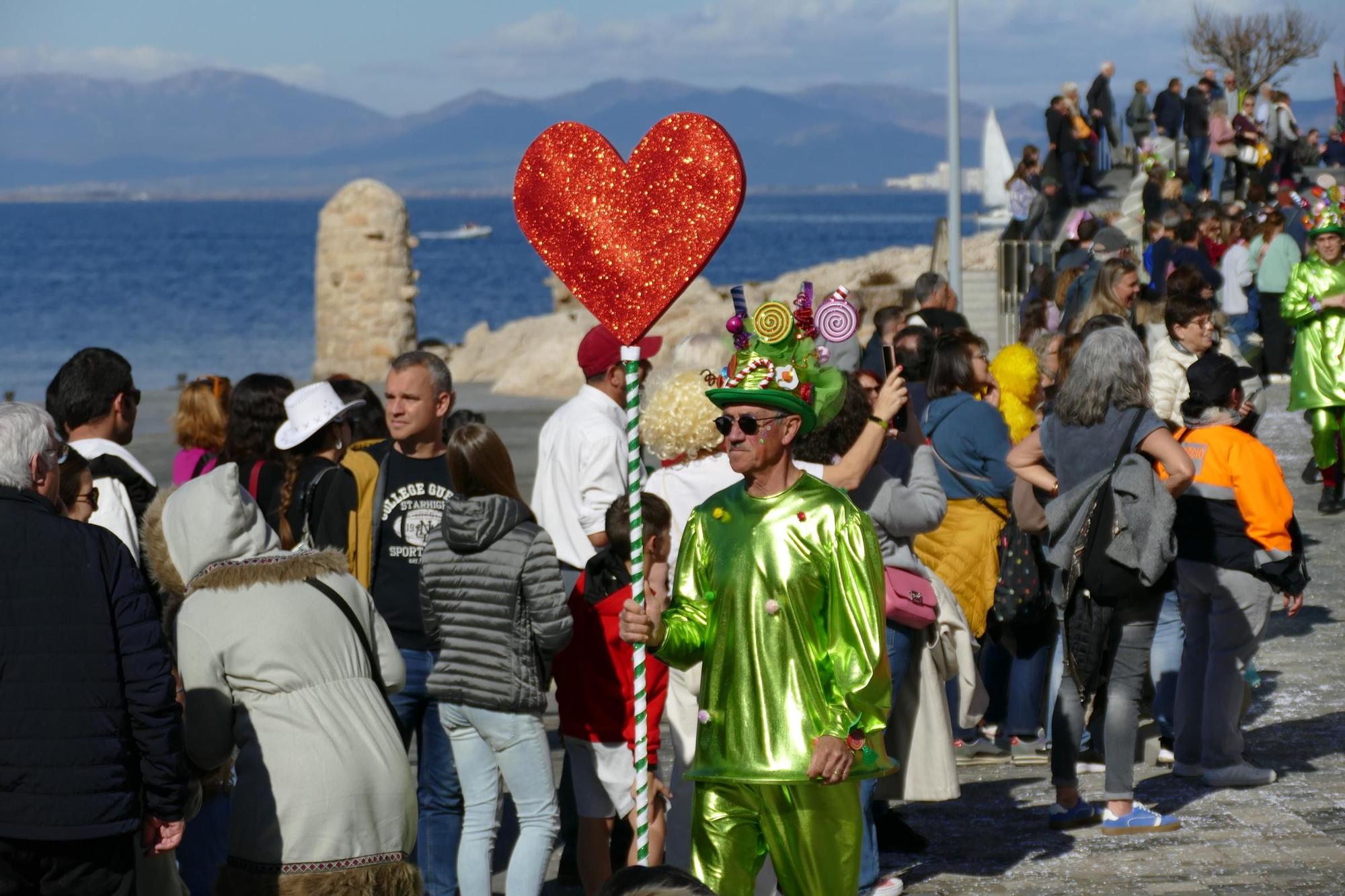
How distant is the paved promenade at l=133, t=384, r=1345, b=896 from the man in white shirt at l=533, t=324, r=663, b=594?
1334 mm

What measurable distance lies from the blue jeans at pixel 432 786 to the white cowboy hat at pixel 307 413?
96cm

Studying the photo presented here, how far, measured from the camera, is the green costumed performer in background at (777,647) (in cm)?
466

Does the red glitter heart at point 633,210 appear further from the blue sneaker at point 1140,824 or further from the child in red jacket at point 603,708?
the blue sneaker at point 1140,824

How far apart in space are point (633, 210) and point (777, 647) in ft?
4.72

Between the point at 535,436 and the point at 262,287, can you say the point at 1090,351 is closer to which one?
the point at 535,436

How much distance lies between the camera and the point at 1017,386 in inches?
344

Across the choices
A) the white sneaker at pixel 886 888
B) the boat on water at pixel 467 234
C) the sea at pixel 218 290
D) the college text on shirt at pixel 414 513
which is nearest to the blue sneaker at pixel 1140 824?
the white sneaker at pixel 886 888

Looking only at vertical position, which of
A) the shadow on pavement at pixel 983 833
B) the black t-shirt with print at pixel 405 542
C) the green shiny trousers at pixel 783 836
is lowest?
the shadow on pavement at pixel 983 833

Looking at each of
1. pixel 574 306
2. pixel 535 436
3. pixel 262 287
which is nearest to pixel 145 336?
pixel 262 287

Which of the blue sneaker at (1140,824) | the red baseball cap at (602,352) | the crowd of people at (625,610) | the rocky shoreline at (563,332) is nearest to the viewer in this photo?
the crowd of people at (625,610)

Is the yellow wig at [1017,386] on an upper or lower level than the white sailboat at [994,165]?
lower

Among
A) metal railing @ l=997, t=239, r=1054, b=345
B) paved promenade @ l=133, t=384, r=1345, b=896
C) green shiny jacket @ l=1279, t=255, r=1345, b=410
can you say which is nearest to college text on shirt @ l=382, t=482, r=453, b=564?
paved promenade @ l=133, t=384, r=1345, b=896

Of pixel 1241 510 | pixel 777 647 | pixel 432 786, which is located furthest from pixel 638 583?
pixel 1241 510

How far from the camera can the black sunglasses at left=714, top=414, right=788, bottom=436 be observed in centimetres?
471
